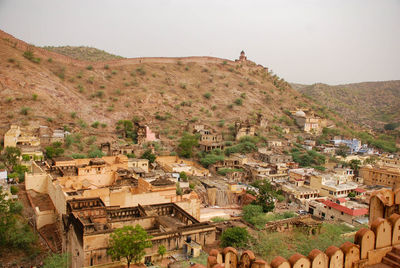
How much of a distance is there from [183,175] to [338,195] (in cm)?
1058

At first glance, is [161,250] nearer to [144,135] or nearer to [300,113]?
[144,135]

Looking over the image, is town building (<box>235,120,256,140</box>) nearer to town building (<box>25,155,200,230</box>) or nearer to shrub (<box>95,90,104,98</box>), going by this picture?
town building (<box>25,155,200,230</box>)

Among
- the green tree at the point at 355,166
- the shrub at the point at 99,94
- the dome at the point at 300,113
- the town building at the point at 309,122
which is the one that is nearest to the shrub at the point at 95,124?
the shrub at the point at 99,94

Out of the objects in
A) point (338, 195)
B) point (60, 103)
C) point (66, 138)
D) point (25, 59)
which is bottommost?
point (338, 195)

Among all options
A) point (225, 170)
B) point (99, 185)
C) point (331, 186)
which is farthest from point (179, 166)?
point (331, 186)

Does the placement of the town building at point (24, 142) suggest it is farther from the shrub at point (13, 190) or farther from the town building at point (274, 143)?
the town building at point (274, 143)

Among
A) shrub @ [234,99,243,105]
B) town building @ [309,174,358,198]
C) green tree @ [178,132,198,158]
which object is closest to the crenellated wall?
town building @ [309,174,358,198]

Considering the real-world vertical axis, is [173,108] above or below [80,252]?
above

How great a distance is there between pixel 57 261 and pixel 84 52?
6163 centimetres

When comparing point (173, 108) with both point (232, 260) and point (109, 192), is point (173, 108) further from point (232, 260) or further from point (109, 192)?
point (232, 260)

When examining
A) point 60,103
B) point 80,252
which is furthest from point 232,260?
point 60,103

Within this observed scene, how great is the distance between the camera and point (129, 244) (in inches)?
418

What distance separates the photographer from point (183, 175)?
23.6 meters

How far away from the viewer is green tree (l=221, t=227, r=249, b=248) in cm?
1359
